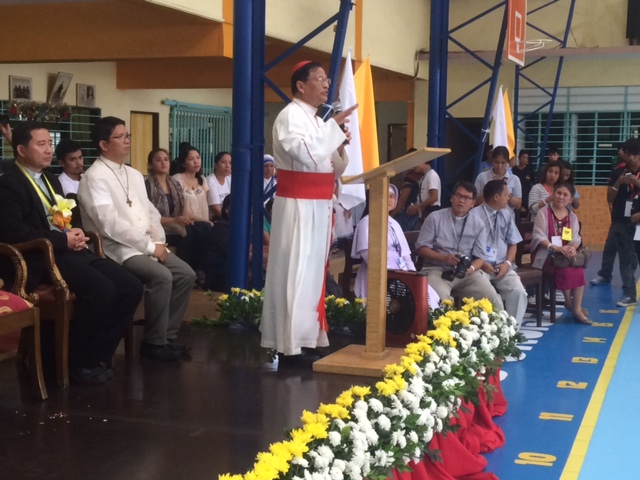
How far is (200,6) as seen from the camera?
7129 mm

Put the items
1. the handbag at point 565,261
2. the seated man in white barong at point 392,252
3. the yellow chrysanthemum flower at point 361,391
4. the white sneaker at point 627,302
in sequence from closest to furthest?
the yellow chrysanthemum flower at point 361,391, the seated man in white barong at point 392,252, the handbag at point 565,261, the white sneaker at point 627,302

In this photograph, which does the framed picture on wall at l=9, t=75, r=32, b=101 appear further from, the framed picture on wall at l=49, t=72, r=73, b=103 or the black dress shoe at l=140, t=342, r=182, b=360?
the black dress shoe at l=140, t=342, r=182, b=360

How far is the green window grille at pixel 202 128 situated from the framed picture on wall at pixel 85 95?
5.67 ft

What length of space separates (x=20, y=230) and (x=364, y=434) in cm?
185

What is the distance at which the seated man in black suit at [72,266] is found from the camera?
3861 mm

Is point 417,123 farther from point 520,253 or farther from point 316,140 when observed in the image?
point 316,140

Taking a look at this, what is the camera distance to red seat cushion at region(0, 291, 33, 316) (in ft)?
11.4

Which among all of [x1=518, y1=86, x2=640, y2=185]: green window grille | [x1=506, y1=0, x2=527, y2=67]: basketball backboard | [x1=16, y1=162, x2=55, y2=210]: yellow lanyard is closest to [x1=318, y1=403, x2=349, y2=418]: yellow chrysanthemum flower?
[x1=16, y1=162, x2=55, y2=210]: yellow lanyard

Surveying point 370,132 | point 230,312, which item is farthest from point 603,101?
point 230,312

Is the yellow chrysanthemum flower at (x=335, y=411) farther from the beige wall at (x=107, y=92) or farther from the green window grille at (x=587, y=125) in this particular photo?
the green window grille at (x=587, y=125)

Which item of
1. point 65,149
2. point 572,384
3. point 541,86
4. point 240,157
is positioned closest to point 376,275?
point 572,384

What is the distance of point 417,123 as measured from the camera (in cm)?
1430

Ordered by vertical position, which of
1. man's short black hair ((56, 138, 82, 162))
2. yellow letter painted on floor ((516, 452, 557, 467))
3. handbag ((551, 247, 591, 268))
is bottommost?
yellow letter painted on floor ((516, 452, 557, 467))

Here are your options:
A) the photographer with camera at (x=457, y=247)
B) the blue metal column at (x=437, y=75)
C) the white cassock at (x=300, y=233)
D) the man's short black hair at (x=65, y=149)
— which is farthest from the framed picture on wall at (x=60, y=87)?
the white cassock at (x=300, y=233)
